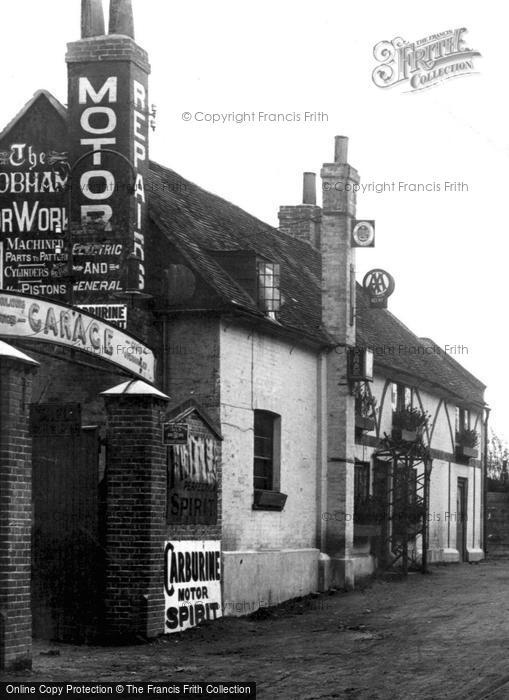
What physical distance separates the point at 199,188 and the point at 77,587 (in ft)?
39.2

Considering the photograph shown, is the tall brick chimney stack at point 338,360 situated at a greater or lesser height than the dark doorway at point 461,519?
greater

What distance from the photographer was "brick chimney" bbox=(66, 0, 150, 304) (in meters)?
19.6

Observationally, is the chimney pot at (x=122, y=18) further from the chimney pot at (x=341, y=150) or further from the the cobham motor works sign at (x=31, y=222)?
the chimney pot at (x=341, y=150)

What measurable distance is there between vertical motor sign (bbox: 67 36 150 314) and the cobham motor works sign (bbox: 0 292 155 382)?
3.21 meters

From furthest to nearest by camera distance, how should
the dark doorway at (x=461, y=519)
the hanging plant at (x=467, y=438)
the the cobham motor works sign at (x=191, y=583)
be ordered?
1. the hanging plant at (x=467, y=438)
2. the dark doorway at (x=461, y=519)
3. the the cobham motor works sign at (x=191, y=583)

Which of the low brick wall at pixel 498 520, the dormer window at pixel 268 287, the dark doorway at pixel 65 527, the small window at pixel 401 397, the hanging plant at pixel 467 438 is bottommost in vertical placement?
the low brick wall at pixel 498 520

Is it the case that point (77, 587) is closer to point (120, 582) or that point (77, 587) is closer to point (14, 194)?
point (120, 582)

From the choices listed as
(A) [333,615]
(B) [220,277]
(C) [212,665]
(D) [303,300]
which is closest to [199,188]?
(D) [303,300]

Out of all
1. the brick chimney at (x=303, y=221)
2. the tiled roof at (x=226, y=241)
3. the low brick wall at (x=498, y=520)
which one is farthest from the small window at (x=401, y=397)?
the low brick wall at (x=498, y=520)

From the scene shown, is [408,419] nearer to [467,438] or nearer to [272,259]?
[467,438]

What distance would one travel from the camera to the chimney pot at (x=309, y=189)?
3516 cm

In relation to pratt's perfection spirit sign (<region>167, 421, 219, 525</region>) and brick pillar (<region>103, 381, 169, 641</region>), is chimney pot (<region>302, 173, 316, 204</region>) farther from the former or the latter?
brick pillar (<region>103, 381, 169, 641</region>)

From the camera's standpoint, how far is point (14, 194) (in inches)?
807

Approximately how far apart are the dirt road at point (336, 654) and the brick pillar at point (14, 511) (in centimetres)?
38
